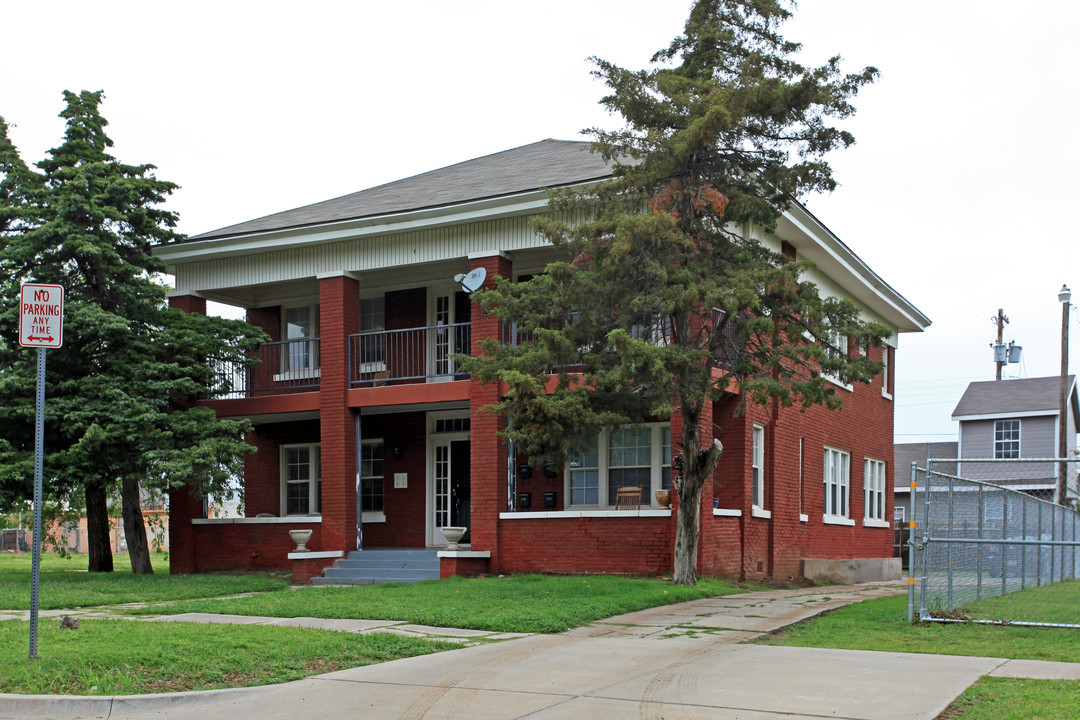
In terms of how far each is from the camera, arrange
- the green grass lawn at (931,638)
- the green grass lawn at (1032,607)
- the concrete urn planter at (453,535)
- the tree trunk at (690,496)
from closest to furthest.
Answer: the green grass lawn at (931,638) → the green grass lawn at (1032,607) → the tree trunk at (690,496) → the concrete urn planter at (453,535)

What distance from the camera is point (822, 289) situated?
77.7 ft

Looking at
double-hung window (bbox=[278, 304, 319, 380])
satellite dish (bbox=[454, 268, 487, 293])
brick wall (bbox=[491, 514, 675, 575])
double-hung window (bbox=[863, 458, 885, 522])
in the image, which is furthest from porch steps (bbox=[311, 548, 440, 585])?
double-hung window (bbox=[863, 458, 885, 522])

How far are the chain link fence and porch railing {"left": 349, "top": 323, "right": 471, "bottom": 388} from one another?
350 inches

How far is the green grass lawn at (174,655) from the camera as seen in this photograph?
25.7 feet

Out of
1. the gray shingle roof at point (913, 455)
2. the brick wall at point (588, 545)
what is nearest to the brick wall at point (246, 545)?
the brick wall at point (588, 545)

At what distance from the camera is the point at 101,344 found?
1881cm

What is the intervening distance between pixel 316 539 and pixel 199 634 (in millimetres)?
10639

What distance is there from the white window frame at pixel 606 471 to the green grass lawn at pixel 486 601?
223 centimetres

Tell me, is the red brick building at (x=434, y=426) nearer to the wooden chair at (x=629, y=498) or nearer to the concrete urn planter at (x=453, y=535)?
the concrete urn planter at (x=453, y=535)

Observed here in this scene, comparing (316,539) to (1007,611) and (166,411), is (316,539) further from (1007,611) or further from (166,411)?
(1007,611)

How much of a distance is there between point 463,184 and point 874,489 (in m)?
13.9

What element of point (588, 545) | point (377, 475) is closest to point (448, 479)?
point (377, 475)

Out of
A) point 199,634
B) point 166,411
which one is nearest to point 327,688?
point 199,634

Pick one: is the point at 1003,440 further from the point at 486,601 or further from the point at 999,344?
the point at 486,601
